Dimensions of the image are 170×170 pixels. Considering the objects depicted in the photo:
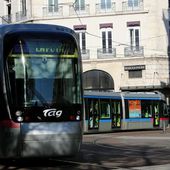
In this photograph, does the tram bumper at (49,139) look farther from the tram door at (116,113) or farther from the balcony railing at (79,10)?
the balcony railing at (79,10)

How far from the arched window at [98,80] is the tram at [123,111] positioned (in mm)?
10200

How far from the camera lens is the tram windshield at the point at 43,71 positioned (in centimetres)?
1235

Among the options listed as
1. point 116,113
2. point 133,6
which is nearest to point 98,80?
point 133,6

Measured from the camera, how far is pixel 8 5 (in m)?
51.4

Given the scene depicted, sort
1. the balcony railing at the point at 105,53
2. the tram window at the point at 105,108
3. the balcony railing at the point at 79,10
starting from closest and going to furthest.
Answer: the tram window at the point at 105,108 → the balcony railing at the point at 105,53 → the balcony railing at the point at 79,10

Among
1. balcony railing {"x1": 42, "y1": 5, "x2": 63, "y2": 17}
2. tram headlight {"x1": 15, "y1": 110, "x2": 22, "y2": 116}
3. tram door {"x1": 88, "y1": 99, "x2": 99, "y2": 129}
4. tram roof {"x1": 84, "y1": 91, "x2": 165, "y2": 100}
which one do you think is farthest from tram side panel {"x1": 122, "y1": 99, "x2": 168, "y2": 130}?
tram headlight {"x1": 15, "y1": 110, "x2": 22, "y2": 116}

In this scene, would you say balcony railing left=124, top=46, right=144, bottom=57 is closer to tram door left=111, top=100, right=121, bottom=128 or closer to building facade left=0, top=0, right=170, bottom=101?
building facade left=0, top=0, right=170, bottom=101

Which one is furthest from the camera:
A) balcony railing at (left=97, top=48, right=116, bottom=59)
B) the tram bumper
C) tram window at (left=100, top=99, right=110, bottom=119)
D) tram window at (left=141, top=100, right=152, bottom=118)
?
balcony railing at (left=97, top=48, right=116, bottom=59)

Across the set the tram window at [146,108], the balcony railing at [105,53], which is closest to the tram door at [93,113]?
the tram window at [146,108]

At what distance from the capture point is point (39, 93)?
489 inches

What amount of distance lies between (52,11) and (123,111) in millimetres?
17193

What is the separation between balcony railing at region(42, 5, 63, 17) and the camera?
4738cm

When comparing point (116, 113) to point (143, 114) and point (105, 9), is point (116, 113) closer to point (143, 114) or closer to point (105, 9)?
point (143, 114)

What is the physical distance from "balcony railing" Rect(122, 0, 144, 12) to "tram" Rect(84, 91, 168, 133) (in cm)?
1225
